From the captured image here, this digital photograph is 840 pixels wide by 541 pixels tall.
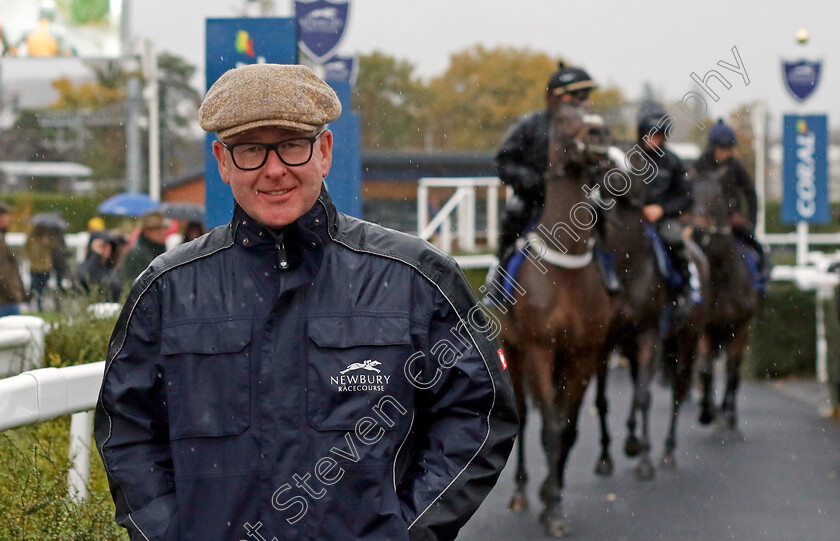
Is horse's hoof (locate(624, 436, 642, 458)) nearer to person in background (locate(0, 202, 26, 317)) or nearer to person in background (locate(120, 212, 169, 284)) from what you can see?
person in background (locate(120, 212, 169, 284))

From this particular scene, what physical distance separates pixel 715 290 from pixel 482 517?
449cm

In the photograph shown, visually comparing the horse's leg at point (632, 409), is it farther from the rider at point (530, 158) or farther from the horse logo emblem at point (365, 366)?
the horse logo emblem at point (365, 366)

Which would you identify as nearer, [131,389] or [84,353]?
[131,389]

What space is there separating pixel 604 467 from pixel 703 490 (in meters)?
0.85

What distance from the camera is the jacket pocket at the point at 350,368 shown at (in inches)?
96.6

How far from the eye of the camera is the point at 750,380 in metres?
13.9

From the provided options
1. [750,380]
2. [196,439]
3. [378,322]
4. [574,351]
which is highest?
[378,322]

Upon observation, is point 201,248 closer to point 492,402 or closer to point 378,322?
point 378,322

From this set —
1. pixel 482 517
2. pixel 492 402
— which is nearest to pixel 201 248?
pixel 492 402

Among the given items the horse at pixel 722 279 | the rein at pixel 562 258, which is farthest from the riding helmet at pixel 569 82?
the horse at pixel 722 279

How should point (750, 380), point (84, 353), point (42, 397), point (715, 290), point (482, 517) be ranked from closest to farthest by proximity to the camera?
point (42, 397) < point (84, 353) < point (482, 517) < point (715, 290) < point (750, 380)

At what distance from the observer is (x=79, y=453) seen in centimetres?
445

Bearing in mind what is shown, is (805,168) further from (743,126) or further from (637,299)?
(743,126)

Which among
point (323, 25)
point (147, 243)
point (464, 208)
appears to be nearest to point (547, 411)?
point (147, 243)
